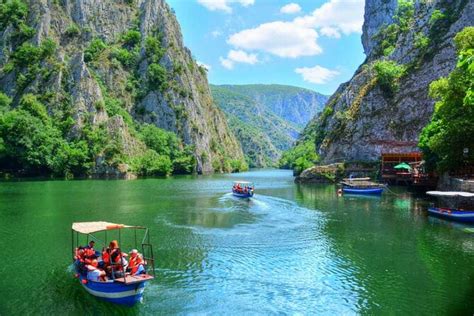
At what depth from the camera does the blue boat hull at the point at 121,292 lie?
2472 centimetres

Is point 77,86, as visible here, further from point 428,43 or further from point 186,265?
point 186,265

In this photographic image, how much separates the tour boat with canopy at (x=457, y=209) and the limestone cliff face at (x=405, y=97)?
56157 millimetres

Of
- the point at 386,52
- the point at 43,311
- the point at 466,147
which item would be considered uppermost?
the point at 386,52

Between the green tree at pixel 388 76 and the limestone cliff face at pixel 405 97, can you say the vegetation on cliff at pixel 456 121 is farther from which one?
the green tree at pixel 388 76

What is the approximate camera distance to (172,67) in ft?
647

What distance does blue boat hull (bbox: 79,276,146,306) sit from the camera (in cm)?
2472

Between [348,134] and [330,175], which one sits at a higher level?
[348,134]

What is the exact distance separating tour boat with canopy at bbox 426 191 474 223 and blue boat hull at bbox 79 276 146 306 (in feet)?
135

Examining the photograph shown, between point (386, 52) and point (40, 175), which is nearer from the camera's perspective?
point (40, 175)

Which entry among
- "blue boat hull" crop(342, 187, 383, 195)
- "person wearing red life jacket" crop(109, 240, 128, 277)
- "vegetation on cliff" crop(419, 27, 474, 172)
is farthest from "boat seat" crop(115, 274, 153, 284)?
"blue boat hull" crop(342, 187, 383, 195)

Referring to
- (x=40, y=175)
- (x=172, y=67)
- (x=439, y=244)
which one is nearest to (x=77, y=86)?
(x=40, y=175)

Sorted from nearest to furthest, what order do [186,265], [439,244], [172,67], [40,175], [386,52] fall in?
1. [186,265]
2. [439,244]
3. [40,175]
4. [386,52]
5. [172,67]

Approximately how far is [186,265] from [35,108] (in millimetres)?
124945

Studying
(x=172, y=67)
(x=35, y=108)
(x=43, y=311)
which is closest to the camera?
(x=43, y=311)
